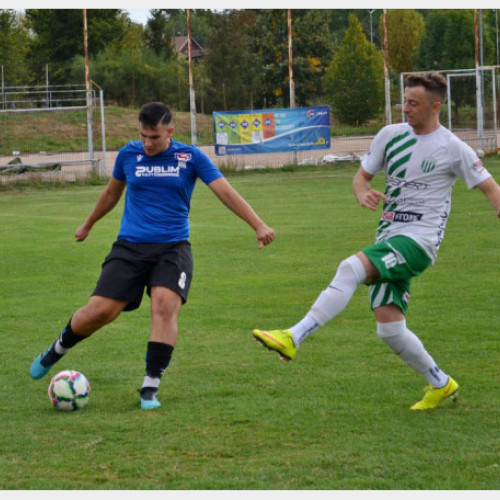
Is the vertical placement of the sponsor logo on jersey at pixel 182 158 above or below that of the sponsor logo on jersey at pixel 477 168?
above

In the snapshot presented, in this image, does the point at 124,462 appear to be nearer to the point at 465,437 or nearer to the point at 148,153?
the point at 465,437

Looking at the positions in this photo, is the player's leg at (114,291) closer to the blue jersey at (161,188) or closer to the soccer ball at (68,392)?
the blue jersey at (161,188)

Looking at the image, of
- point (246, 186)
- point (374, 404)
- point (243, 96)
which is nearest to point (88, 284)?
point (374, 404)

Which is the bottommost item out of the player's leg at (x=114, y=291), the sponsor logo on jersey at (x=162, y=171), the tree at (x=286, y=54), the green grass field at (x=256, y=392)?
the green grass field at (x=256, y=392)

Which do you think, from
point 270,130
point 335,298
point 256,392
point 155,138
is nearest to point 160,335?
point 256,392

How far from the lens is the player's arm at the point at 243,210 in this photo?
21.6 ft

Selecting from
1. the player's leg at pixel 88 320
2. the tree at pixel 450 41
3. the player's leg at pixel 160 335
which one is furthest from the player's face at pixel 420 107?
the tree at pixel 450 41

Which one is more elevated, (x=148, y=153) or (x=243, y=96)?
(x=243, y=96)

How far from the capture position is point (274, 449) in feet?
17.8

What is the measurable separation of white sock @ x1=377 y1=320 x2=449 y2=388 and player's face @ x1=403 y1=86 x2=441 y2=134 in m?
1.25

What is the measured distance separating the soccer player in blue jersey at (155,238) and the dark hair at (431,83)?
1360 millimetres

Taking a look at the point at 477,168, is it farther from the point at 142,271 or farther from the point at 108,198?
the point at 108,198

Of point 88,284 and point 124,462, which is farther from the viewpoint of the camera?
point 88,284

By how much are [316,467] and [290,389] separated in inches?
71.0
